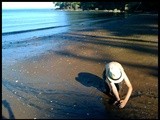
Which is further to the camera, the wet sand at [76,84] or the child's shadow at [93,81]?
the child's shadow at [93,81]

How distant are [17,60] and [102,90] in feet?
16.8

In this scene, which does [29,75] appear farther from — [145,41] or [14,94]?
[145,41]

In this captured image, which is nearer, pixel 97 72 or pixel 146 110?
pixel 146 110

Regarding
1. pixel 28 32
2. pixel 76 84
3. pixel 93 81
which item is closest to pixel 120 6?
pixel 28 32

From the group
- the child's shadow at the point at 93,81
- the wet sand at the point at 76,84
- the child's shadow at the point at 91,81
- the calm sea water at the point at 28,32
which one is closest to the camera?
the wet sand at the point at 76,84

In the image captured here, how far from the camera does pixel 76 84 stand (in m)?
8.76

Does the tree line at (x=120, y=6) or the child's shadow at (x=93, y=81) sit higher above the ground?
the tree line at (x=120, y=6)

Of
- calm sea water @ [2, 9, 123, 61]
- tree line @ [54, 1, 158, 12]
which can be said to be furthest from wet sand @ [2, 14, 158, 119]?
tree line @ [54, 1, 158, 12]

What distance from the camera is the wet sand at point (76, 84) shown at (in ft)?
22.7

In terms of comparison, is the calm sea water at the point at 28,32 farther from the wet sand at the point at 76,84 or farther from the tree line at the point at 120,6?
the tree line at the point at 120,6

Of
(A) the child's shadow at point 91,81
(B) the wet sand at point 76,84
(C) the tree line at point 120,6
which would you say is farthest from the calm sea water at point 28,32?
(C) the tree line at point 120,6

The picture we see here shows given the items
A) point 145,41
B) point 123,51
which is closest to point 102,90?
point 123,51

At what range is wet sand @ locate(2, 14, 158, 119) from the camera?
6.91 m

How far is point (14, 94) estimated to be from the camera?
8016mm
